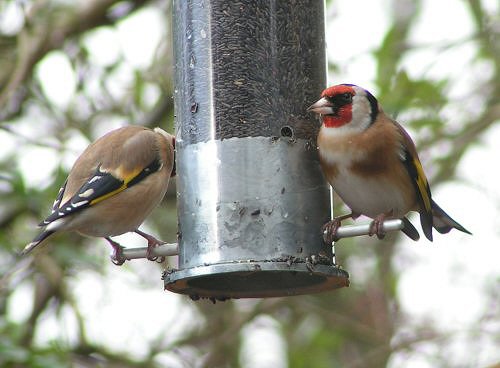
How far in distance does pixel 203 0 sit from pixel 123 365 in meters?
3.28

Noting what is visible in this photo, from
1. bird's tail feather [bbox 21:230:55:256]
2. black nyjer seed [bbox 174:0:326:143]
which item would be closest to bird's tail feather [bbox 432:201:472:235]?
black nyjer seed [bbox 174:0:326:143]

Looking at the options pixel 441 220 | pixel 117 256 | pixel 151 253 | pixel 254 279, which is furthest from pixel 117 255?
pixel 441 220

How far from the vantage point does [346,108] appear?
6.17m

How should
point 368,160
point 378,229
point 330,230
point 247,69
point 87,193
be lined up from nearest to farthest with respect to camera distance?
point 378,229 → point 330,230 → point 247,69 → point 368,160 → point 87,193

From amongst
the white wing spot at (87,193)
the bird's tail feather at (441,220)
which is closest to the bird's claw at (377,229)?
the bird's tail feather at (441,220)

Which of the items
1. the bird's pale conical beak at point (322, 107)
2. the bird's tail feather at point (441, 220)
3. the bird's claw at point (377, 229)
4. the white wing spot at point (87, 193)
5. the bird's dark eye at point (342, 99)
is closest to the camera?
the bird's claw at point (377, 229)

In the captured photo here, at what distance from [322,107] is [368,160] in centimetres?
43

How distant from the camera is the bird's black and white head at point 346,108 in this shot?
6.04 metres

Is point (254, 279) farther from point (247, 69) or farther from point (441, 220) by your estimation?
point (441, 220)

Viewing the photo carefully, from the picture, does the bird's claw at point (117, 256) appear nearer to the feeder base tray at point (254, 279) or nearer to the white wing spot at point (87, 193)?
the white wing spot at point (87, 193)

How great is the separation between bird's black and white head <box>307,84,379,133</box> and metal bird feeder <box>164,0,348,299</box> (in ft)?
0.53

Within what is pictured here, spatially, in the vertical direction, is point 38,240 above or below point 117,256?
above

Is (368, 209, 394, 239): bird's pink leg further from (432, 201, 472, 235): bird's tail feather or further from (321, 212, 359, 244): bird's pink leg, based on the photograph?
(432, 201, 472, 235): bird's tail feather

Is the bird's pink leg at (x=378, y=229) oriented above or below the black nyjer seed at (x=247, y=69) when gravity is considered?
below
